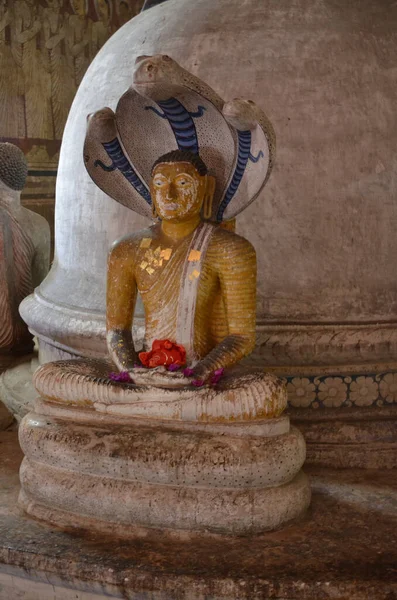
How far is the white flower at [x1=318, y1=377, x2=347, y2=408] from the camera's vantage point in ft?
15.3

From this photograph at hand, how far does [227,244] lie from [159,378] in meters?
0.60

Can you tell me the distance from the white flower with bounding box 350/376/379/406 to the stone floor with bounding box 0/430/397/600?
0.80m

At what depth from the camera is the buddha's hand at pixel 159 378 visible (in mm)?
3832

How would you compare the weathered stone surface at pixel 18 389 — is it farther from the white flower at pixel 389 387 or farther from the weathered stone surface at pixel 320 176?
the white flower at pixel 389 387

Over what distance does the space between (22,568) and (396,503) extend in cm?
153

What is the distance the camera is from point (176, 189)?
4012 millimetres

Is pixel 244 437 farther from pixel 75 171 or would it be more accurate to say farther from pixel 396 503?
pixel 75 171

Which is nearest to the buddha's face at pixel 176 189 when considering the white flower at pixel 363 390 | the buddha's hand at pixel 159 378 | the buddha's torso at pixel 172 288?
the buddha's torso at pixel 172 288

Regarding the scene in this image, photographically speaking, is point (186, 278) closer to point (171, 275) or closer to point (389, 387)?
point (171, 275)

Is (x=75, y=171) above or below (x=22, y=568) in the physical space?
above

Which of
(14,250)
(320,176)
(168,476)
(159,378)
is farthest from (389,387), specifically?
(14,250)

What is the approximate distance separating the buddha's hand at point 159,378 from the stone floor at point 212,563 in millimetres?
569

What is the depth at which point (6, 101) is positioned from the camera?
392 inches

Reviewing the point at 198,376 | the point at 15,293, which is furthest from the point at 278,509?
the point at 15,293
